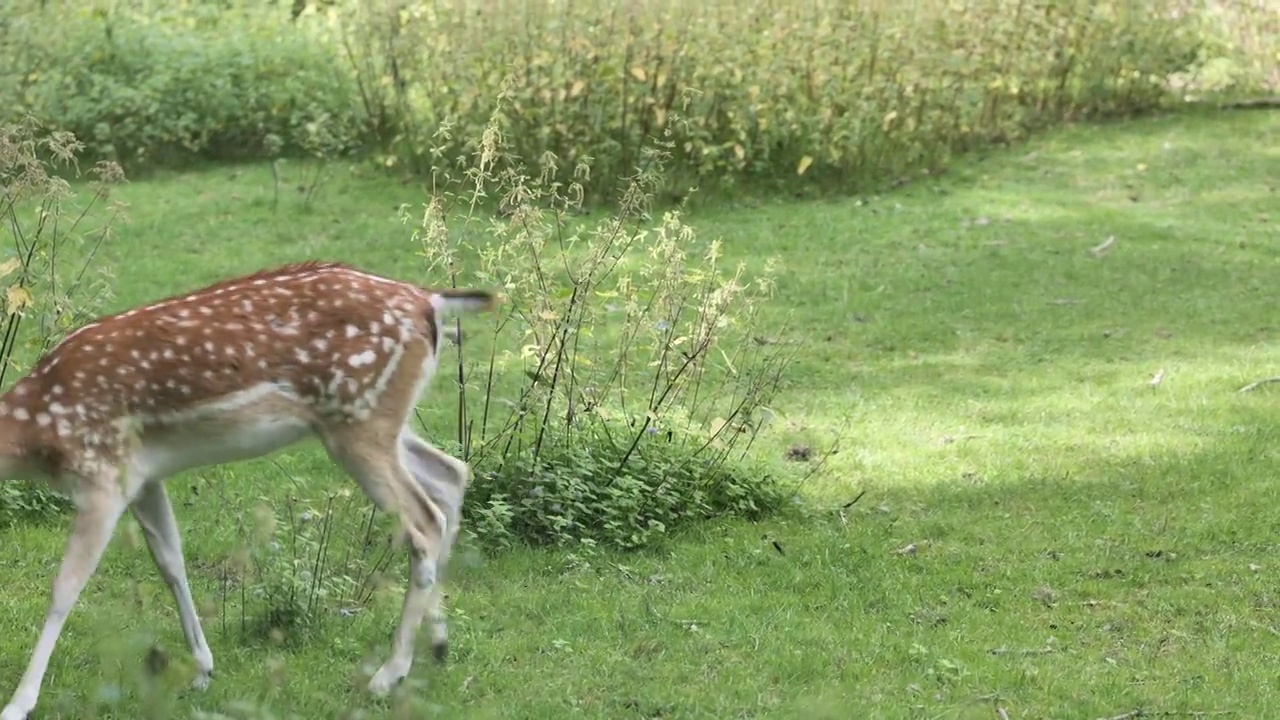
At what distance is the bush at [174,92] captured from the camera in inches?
527

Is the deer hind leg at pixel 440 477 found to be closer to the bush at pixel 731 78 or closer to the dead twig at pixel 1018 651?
the dead twig at pixel 1018 651

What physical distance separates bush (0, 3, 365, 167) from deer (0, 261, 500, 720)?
29.0 feet

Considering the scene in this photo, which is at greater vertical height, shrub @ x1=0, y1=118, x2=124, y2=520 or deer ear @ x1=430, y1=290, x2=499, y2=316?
deer ear @ x1=430, y1=290, x2=499, y2=316

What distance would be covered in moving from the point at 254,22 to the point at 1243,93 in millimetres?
9249

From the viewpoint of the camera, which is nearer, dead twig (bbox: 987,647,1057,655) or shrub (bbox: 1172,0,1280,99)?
dead twig (bbox: 987,647,1057,655)

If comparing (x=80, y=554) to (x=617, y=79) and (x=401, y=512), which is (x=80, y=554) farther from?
(x=617, y=79)

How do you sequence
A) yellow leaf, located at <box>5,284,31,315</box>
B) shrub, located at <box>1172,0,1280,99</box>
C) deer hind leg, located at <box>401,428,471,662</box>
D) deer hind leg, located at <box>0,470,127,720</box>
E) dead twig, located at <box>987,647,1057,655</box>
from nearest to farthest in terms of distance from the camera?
deer hind leg, located at <box>0,470,127,720</box> → deer hind leg, located at <box>401,428,471,662</box> → dead twig, located at <box>987,647,1057,655</box> → yellow leaf, located at <box>5,284,31,315</box> → shrub, located at <box>1172,0,1280,99</box>

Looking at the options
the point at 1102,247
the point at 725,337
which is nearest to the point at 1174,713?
the point at 725,337

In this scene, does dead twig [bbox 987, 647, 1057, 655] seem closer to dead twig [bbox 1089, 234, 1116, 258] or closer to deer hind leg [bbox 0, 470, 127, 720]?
deer hind leg [bbox 0, 470, 127, 720]

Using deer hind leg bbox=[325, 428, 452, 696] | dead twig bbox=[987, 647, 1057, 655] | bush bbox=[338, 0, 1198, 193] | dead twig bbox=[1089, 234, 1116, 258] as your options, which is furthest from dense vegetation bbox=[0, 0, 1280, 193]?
deer hind leg bbox=[325, 428, 452, 696]

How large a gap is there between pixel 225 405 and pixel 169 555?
22.9 inches

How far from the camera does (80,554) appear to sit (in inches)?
177

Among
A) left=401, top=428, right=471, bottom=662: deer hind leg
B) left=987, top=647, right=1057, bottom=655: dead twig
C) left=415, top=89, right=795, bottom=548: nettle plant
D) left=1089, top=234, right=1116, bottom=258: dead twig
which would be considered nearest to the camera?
left=401, top=428, right=471, bottom=662: deer hind leg

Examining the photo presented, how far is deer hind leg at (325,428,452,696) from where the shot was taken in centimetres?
481
